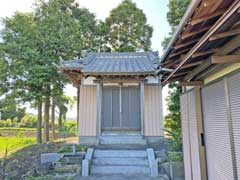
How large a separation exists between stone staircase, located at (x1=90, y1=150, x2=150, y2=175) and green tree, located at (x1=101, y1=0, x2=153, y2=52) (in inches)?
432

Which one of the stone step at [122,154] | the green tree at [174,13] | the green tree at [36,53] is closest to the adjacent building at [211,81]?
the stone step at [122,154]

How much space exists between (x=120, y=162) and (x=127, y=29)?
12607mm

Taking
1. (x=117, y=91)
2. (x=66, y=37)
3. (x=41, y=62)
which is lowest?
(x=117, y=91)

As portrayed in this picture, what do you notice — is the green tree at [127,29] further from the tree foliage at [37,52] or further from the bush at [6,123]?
the bush at [6,123]

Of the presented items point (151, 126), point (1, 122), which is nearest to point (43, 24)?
point (151, 126)

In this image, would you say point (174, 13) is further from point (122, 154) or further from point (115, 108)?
point (122, 154)

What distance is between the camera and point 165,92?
397 inches

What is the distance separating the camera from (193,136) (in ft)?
12.3

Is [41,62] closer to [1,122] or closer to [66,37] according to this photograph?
[66,37]

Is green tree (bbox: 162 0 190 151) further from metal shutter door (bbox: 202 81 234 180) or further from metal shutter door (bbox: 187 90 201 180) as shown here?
metal shutter door (bbox: 202 81 234 180)

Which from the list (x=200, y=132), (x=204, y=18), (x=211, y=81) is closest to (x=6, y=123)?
(x=200, y=132)

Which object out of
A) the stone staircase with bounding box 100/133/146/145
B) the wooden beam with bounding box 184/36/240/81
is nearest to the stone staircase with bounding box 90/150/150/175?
the stone staircase with bounding box 100/133/146/145

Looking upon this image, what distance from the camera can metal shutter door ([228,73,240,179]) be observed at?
2.24 metres

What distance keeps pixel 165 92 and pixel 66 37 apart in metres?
5.94
